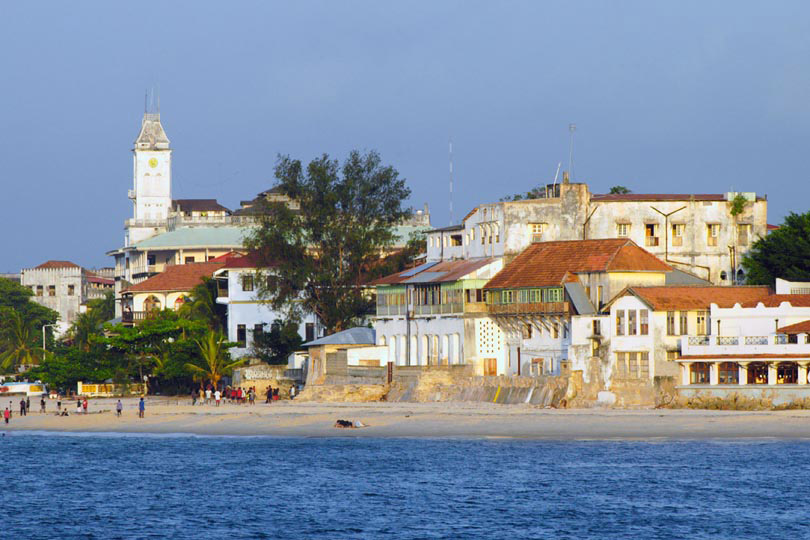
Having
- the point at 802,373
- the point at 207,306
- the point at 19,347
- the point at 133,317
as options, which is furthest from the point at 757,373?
the point at 19,347

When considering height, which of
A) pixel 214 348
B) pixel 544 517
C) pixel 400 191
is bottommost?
pixel 544 517

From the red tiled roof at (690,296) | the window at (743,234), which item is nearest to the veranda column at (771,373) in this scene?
the red tiled roof at (690,296)

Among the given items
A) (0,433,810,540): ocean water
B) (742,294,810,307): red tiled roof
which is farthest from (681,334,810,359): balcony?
(0,433,810,540): ocean water

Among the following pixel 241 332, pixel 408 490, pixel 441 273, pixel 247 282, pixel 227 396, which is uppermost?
pixel 247 282

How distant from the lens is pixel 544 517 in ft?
165

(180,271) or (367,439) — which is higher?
(180,271)

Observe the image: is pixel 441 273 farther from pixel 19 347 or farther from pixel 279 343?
pixel 19 347

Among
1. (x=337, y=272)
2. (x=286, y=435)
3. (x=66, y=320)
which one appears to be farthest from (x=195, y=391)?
(x=66, y=320)

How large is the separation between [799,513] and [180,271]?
85.4m

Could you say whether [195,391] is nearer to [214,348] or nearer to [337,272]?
[214,348]

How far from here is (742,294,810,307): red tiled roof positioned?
7638 cm

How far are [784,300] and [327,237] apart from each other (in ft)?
108

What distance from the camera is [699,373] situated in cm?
7544

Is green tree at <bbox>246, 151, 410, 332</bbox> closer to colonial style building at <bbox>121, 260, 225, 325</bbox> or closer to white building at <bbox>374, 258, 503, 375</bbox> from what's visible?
white building at <bbox>374, 258, 503, 375</bbox>
